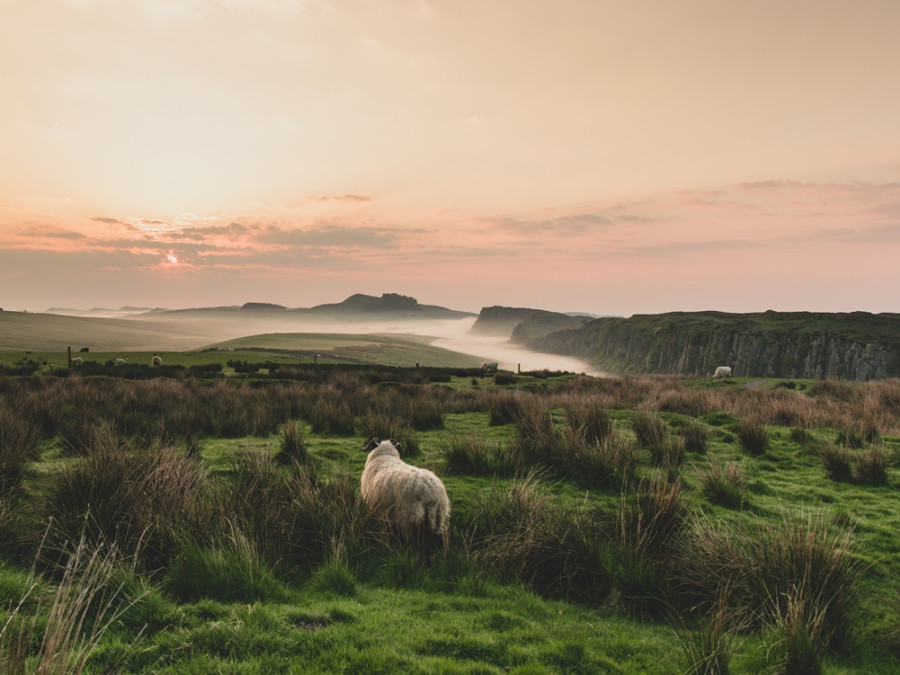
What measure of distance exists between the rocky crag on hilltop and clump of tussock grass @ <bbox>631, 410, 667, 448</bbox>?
259ft

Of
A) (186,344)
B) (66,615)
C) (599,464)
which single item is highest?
(66,615)

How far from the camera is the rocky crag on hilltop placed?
74.5 metres

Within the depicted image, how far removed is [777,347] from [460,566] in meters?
99.0

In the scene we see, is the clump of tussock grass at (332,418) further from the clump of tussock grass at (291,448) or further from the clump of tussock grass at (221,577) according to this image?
the clump of tussock grass at (221,577)

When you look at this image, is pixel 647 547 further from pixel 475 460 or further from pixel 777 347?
pixel 777 347

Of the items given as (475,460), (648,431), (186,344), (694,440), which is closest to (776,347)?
(694,440)

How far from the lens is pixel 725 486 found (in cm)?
773

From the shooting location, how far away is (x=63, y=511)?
225 inches

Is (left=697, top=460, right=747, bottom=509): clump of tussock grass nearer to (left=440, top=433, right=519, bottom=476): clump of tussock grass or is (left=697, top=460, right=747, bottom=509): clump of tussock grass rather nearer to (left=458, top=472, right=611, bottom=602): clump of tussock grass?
(left=458, top=472, right=611, bottom=602): clump of tussock grass

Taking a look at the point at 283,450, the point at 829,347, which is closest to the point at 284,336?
the point at 829,347

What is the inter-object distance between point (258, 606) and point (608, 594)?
346 cm

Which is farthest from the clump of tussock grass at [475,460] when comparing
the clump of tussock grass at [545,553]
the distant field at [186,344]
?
the distant field at [186,344]

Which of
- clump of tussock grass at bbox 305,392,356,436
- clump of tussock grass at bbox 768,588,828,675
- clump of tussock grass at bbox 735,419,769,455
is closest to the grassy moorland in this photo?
clump of tussock grass at bbox 768,588,828,675

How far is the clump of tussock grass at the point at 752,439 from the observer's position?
35.9ft
